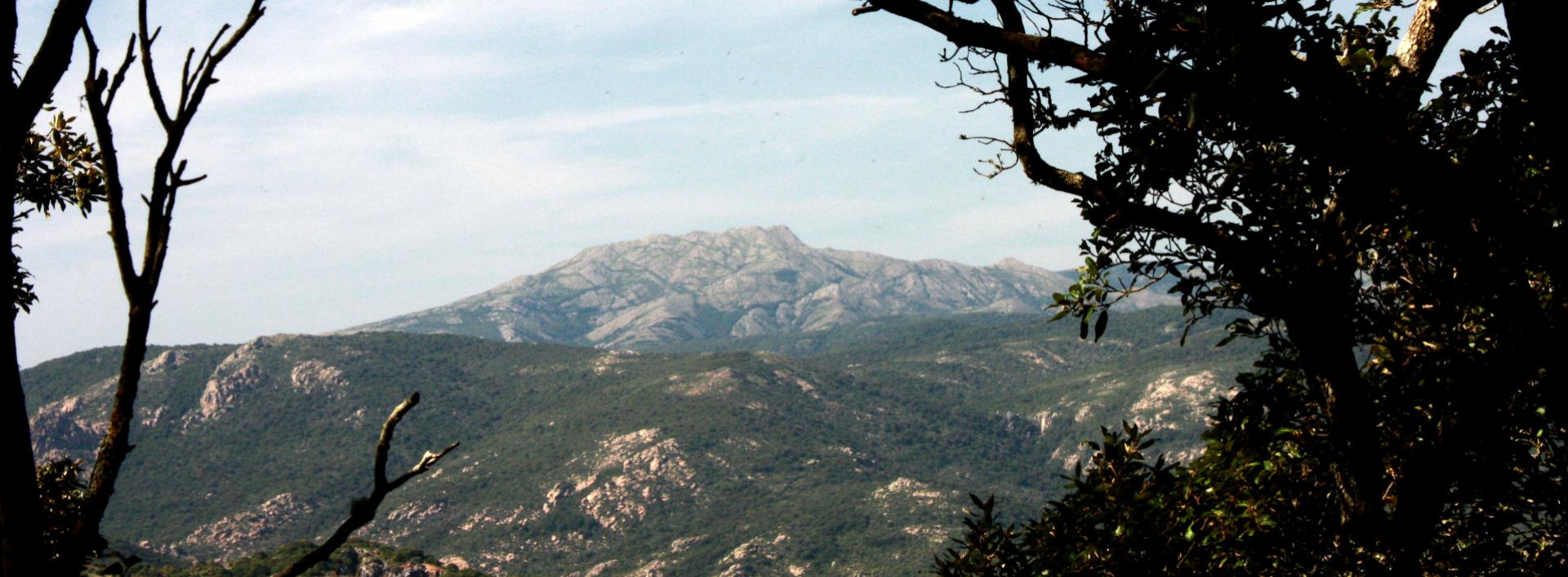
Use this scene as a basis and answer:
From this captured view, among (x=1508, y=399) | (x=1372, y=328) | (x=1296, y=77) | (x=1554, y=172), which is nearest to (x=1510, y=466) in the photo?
(x=1508, y=399)

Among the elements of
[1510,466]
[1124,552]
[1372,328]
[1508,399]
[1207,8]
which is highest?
[1207,8]

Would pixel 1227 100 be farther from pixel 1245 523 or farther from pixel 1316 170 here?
pixel 1245 523

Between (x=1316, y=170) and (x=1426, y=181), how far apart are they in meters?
2.17

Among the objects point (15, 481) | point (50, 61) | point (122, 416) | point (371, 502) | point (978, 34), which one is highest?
point (978, 34)

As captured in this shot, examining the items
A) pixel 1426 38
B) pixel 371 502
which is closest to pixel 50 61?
pixel 371 502

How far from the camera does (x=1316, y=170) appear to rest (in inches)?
352

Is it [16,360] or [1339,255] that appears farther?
[1339,255]

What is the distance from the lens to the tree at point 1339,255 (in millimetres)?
6781

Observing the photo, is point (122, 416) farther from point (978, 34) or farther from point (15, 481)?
point (978, 34)

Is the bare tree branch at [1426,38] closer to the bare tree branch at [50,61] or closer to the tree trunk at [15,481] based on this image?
the bare tree branch at [50,61]

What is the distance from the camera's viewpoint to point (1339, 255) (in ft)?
30.5

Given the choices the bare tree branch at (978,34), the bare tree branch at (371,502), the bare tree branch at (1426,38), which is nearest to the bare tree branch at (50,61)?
the bare tree branch at (371,502)

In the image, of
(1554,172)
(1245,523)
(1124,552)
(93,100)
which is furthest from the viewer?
(1124,552)

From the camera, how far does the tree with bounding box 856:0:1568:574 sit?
6.78 meters
